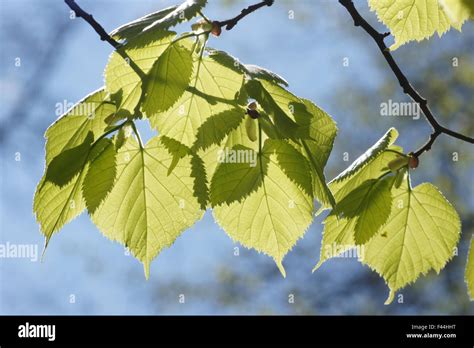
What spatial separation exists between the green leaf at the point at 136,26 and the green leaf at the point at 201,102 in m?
0.04

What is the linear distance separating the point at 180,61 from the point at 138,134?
7 cm

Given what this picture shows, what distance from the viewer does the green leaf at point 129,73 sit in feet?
1.43

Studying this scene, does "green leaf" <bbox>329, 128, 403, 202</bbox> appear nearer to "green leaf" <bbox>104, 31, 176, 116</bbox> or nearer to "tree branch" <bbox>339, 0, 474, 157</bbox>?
"tree branch" <bbox>339, 0, 474, 157</bbox>

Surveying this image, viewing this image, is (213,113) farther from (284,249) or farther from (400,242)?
(400,242)

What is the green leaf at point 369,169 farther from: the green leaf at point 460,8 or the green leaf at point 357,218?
the green leaf at point 460,8

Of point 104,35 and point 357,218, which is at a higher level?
point 104,35

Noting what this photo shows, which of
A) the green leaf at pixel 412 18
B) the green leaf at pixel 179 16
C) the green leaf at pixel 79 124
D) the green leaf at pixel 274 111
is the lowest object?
the green leaf at pixel 274 111

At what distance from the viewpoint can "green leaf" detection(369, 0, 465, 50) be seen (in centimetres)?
58

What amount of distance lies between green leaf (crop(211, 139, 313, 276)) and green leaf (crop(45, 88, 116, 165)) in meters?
0.10

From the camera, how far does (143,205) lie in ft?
1.63

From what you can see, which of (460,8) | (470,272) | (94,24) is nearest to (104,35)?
(94,24)

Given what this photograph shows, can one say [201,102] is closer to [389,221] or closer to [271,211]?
[271,211]

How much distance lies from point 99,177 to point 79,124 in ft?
0.17

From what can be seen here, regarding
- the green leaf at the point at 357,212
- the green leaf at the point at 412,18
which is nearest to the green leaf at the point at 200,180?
the green leaf at the point at 357,212
